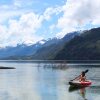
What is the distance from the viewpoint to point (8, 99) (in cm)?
6462

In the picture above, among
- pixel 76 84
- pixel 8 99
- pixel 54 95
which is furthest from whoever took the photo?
pixel 76 84

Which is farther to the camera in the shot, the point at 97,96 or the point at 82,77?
the point at 82,77

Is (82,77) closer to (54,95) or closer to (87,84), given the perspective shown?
(87,84)

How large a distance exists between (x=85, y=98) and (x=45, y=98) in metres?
7.41

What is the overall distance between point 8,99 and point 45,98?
6852 mm

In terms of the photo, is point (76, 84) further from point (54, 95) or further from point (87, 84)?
point (54, 95)

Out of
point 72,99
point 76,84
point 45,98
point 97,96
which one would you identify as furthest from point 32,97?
point 76,84

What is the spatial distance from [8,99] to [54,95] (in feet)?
33.7

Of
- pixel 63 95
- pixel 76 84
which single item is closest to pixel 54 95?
pixel 63 95

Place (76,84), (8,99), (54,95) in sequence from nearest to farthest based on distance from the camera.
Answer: (8,99) → (54,95) → (76,84)

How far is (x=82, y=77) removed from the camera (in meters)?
91.1

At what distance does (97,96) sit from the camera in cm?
6862

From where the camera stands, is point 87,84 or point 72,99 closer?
point 72,99

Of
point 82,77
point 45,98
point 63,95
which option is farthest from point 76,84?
point 45,98
